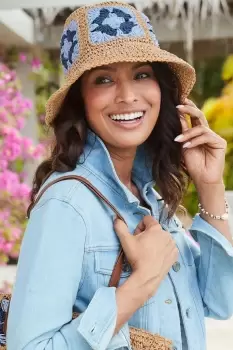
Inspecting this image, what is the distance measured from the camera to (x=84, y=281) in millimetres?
1331

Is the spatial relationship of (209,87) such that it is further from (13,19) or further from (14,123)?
(14,123)

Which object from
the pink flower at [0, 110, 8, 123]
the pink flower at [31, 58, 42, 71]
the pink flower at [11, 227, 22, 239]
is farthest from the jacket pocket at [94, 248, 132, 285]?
the pink flower at [31, 58, 42, 71]

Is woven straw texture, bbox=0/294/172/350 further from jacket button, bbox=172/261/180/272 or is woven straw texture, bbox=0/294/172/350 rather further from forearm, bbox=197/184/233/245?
forearm, bbox=197/184/233/245

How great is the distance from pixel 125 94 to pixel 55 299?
49 centimetres

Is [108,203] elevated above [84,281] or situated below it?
above

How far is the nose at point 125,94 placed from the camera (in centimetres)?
144

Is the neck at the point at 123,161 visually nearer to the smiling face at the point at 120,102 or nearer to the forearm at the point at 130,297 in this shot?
the smiling face at the point at 120,102

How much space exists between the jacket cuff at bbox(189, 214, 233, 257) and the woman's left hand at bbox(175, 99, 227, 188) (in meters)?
0.10

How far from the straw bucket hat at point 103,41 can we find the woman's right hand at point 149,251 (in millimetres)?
354

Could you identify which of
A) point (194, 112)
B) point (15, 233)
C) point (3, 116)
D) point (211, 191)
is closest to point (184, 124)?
point (194, 112)

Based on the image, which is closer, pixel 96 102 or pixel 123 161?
pixel 96 102

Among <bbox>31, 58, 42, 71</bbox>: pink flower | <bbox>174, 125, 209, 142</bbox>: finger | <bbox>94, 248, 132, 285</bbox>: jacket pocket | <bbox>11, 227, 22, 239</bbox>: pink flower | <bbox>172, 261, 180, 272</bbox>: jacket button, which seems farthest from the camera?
<bbox>31, 58, 42, 71</bbox>: pink flower

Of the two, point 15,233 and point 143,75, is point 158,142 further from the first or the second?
point 15,233

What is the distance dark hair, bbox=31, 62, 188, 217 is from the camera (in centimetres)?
147
